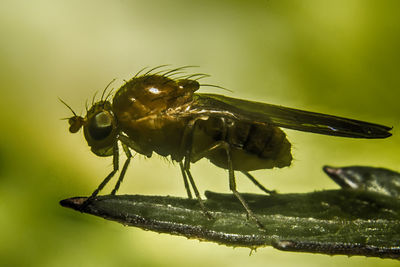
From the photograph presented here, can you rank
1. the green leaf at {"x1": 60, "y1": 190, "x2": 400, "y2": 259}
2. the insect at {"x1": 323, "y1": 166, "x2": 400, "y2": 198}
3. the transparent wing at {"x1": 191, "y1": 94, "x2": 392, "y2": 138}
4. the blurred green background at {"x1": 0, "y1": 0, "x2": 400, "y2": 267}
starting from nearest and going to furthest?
the green leaf at {"x1": 60, "y1": 190, "x2": 400, "y2": 259}, the insect at {"x1": 323, "y1": 166, "x2": 400, "y2": 198}, the transparent wing at {"x1": 191, "y1": 94, "x2": 392, "y2": 138}, the blurred green background at {"x1": 0, "y1": 0, "x2": 400, "y2": 267}

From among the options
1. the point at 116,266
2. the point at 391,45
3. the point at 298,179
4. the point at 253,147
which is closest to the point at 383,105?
the point at 391,45

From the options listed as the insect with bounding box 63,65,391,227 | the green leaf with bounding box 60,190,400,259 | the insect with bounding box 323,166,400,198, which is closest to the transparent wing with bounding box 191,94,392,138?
the insect with bounding box 63,65,391,227

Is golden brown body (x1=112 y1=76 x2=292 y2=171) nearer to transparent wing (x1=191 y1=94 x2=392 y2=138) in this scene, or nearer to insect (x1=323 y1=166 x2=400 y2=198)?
transparent wing (x1=191 y1=94 x2=392 y2=138)

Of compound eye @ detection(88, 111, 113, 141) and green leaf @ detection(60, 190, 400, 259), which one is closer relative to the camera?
green leaf @ detection(60, 190, 400, 259)

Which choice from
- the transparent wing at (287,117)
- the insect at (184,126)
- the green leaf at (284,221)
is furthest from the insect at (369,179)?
the insect at (184,126)

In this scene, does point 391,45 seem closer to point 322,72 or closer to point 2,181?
point 322,72

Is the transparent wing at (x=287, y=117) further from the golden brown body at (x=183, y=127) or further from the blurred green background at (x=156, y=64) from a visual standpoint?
the blurred green background at (x=156, y=64)

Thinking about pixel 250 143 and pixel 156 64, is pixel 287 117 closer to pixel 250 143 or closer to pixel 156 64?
pixel 250 143
